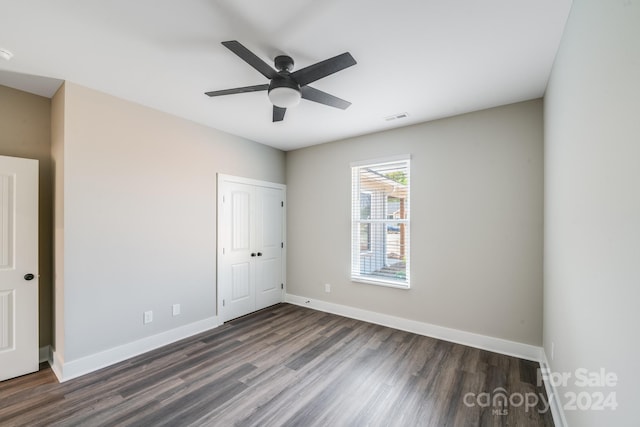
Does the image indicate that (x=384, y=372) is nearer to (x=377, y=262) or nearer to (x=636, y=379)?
(x=377, y=262)

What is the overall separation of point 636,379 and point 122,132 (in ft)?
13.2

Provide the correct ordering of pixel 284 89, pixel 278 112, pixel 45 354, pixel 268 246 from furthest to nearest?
pixel 268 246, pixel 45 354, pixel 278 112, pixel 284 89

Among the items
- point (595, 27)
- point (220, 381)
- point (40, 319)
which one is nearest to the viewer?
point (595, 27)

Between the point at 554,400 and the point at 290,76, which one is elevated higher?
the point at 290,76

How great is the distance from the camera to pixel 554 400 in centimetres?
207

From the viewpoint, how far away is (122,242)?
9.39ft

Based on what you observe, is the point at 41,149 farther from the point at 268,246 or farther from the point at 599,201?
the point at 599,201

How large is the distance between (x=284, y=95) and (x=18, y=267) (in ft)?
9.74

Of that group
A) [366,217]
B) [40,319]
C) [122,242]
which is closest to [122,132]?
[122,242]

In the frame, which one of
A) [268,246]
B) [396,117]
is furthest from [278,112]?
[268,246]

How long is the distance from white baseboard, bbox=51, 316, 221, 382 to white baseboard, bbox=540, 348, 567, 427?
3653 millimetres

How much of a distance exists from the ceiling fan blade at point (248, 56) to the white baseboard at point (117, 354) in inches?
122

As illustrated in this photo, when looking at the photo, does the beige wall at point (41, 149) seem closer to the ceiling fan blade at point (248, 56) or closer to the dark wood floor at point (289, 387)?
the dark wood floor at point (289, 387)

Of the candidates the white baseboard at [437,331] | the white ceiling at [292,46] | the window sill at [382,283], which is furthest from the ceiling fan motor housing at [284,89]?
the white baseboard at [437,331]
